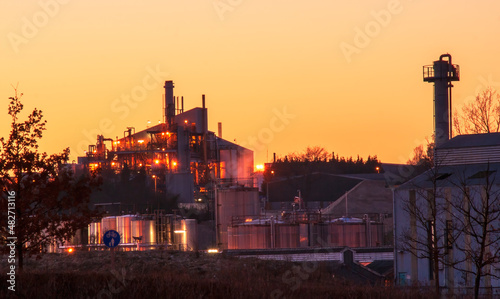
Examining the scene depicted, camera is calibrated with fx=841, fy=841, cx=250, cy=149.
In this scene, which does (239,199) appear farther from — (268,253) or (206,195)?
(206,195)

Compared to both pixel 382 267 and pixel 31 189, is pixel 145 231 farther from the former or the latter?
pixel 31 189

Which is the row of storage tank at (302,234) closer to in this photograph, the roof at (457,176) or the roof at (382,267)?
the roof at (382,267)

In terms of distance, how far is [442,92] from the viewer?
189 feet

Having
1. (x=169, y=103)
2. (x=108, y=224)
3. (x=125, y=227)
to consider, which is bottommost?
(x=125, y=227)

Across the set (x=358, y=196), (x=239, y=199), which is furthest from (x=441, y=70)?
(x=239, y=199)

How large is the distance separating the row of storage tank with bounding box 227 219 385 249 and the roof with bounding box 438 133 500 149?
538 inches

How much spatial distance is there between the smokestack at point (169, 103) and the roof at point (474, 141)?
42.4 m

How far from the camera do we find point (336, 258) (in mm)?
39438

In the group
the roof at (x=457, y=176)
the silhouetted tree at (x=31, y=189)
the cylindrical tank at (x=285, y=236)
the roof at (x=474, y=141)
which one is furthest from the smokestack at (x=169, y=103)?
the silhouetted tree at (x=31, y=189)

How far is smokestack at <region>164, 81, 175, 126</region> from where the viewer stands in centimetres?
7394

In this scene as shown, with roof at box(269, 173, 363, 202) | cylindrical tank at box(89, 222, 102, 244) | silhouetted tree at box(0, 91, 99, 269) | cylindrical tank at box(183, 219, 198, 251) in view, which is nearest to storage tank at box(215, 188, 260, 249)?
cylindrical tank at box(183, 219, 198, 251)

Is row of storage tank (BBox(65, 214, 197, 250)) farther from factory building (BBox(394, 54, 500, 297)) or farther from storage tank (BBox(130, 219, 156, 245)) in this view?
factory building (BBox(394, 54, 500, 297))

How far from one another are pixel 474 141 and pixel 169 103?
44167 millimetres

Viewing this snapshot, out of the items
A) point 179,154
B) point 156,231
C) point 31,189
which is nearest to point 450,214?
point 31,189
